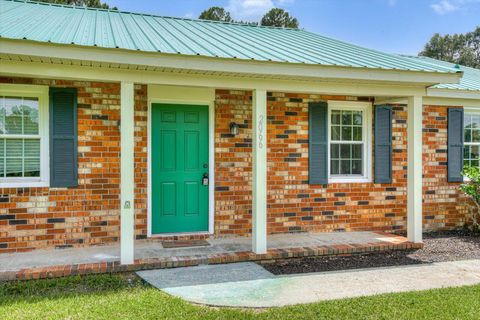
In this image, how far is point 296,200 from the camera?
286 inches

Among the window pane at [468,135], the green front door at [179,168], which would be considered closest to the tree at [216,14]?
the window pane at [468,135]

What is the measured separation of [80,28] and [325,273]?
16.1 ft

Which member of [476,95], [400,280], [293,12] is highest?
[293,12]

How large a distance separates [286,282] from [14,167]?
13.8ft

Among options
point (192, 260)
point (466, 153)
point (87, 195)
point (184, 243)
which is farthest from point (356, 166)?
point (87, 195)

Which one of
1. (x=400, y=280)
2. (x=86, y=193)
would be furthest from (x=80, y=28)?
(x=400, y=280)

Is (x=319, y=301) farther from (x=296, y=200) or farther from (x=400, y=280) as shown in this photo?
(x=296, y=200)

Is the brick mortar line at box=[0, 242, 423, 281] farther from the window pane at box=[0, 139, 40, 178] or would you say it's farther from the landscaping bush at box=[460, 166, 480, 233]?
the landscaping bush at box=[460, 166, 480, 233]

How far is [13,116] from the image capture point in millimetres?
5969

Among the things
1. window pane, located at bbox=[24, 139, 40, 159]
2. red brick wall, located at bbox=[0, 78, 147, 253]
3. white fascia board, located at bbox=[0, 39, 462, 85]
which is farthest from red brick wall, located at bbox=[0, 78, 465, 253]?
white fascia board, located at bbox=[0, 39, 462, 85]

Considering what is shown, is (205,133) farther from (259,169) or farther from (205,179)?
(259,169)

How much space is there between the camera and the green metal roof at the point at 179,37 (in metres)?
5.29

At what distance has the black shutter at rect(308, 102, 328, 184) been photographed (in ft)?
23.9

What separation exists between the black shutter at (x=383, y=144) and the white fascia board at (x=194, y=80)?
119cm
